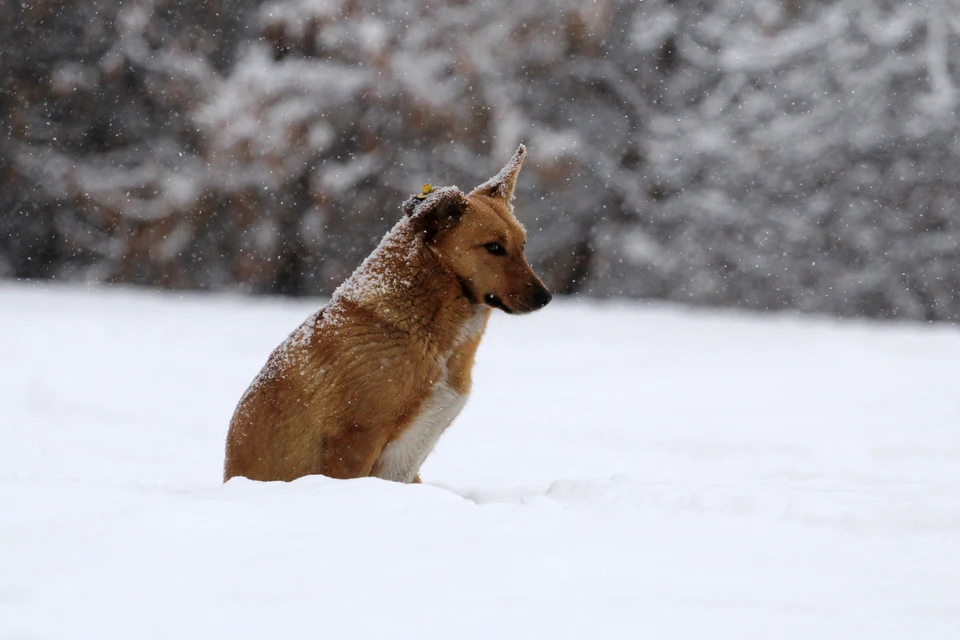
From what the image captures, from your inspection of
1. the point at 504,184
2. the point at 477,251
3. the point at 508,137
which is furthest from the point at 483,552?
the point at 508,137

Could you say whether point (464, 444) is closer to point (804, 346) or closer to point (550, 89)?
point (804, 346)

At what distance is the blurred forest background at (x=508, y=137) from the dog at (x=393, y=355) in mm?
10608

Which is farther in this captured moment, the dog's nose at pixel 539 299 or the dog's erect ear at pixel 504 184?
the dog's erect ear at pixel 504 184

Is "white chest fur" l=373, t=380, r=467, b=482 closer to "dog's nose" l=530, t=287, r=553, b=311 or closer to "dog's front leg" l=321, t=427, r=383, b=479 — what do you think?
"dog's front leg" l=321, t=427, r=383, b=479

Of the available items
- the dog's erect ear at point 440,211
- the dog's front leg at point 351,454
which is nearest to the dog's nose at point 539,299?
the dog's erect ear at point 440,211

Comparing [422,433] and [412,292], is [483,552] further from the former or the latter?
[412,292]

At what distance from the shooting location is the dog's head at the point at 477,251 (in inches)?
157

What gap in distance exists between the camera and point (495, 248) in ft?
13.3

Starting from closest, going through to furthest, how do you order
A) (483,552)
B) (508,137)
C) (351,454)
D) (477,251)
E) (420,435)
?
(483,552) → (351,454) → (420,435) → (477,251) → (508,137)

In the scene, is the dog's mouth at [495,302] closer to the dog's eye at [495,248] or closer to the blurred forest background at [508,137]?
the dog's eye at [495,248]

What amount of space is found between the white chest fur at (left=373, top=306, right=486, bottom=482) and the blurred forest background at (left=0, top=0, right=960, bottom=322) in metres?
10.8

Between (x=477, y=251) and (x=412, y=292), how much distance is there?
0.30 m

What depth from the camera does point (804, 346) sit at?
1096 centimetres

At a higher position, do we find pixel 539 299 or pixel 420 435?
pixel 539 299
